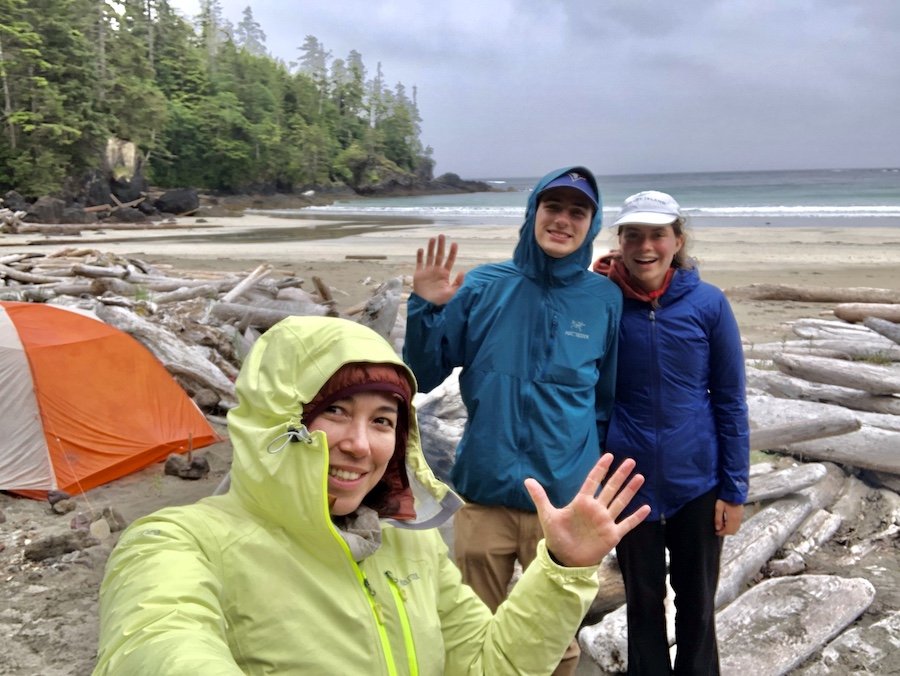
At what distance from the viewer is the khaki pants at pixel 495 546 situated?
2859 millimetres

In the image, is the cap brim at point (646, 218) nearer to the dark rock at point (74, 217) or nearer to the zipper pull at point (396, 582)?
the zipper pull at point (396, 582)

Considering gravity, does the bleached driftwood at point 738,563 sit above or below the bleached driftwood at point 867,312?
below

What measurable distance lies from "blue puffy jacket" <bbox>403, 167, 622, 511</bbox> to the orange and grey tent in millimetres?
4473

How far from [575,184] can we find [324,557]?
5.83 ft

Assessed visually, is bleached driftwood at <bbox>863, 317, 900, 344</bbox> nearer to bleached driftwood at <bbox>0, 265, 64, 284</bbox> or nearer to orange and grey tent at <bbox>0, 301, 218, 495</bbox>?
orange and grey tent at <bbox>0, 301, 218, 495</bbox>

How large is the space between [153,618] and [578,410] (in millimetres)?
1771

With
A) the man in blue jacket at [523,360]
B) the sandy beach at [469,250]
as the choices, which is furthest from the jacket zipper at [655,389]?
the sandy beach at [469,250]

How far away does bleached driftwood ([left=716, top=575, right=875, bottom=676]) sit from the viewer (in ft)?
11.3

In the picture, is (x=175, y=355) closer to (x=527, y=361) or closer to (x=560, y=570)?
(x=527, y=361)

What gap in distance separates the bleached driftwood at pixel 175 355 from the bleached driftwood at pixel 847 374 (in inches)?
222

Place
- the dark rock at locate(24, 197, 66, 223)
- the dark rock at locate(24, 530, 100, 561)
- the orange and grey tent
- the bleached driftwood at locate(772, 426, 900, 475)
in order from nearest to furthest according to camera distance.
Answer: the dark rock at locate(24, 530, 100, 561), the bleached driftwood at locate(772, 426, 900, 475), the orange and grey tent, the dark rock at locate(24, 197, 66, 223)

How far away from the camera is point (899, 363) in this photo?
7.77 m

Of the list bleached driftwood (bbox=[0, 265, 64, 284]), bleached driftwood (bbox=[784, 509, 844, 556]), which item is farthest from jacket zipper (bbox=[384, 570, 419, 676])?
bleached driftwood (bbox=[0, 265, 64, 284])

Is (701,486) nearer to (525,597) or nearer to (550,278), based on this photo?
(550,278)
